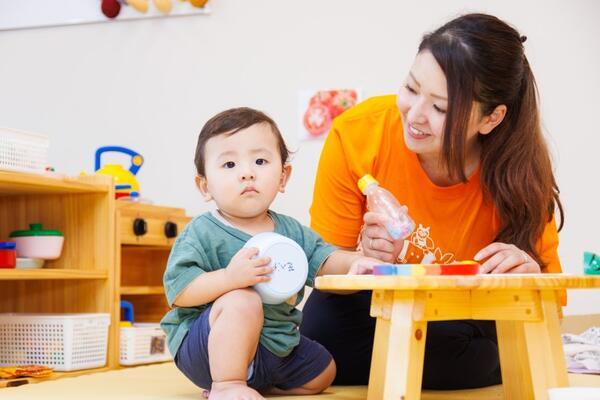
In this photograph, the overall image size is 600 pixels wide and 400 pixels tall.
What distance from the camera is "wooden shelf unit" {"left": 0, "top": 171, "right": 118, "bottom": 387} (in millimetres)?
2348

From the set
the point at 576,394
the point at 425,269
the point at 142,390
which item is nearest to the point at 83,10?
the point at 142,390

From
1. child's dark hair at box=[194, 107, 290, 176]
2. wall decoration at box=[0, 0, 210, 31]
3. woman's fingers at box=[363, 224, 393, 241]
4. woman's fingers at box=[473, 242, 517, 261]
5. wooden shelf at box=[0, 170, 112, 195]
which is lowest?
woman's fingers at box=[473, 242, 517, 261]

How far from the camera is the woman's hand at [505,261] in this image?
1.29 metres

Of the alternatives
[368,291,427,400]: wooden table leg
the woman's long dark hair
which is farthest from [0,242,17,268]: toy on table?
[368,291,427,400]: wooden table leg

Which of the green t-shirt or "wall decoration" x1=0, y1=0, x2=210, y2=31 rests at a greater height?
"wall decoration" x1=0, y1=0, x2=210, y2=31

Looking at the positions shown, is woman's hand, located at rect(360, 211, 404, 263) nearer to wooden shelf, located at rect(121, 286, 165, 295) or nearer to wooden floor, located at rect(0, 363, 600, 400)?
wooden floor, located at rect(0, 363, 600, 400)

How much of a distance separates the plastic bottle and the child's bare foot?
1.11 feet

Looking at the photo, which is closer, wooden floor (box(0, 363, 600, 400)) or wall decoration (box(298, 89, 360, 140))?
wooden floor (box(0, 363, 600, 400))

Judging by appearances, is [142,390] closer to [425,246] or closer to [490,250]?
[425,246]

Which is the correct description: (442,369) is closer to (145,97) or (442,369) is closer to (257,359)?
(257,359)

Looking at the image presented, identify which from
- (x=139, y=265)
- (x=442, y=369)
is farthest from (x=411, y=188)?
(x=139, y=265)

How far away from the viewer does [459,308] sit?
3.98ft

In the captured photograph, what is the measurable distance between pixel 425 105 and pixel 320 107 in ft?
4.48

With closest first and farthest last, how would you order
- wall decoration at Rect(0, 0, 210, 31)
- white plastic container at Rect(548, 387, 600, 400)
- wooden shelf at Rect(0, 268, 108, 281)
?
white plastic container at Rect(548, 387, 600, 400) → wooden shelf at Rect(0, 268, 108, 281) → wall decoration at Rect(0, 0, 210, 31)
